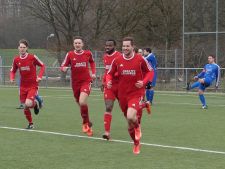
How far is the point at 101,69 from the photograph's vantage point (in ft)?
110

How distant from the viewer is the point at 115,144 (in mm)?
10617

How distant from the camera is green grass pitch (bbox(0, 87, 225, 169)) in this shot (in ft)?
28.3

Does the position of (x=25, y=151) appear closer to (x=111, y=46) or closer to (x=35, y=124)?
(x=111, y=46)

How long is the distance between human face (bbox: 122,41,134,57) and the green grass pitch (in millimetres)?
1651

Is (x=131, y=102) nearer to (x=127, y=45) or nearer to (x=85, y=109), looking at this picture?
(x=127, y=45)

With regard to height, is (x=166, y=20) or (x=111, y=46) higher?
(x=166, y=20)

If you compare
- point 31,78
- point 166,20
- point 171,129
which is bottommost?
point 171,129

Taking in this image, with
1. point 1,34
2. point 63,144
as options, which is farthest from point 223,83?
point 1,34

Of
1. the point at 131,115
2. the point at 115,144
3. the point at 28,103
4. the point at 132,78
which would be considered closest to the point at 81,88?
the point at 28,103

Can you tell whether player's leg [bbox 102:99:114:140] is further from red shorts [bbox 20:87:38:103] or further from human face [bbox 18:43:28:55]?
human face [bbox 18:43:28:55]

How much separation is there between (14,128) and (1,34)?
51741 millimetres

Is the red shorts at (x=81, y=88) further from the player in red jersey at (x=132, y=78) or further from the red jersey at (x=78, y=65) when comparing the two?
the player in red jersey at (x=132, y=78)

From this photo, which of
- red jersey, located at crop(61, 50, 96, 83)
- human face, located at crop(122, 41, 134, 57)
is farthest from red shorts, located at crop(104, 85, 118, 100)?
human face, located at crop(122, 41, 134, 57)

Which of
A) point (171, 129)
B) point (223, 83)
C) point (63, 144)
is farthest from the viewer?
point (223, 83)
